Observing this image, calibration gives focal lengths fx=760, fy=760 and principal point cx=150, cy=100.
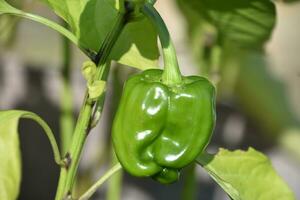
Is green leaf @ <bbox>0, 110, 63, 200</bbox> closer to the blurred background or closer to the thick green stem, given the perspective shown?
the thick green stem

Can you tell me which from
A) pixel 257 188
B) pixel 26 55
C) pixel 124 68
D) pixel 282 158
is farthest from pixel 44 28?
pixel 257 188

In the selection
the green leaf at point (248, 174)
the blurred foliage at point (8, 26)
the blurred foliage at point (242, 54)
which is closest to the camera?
the green leaf at point (248, 174)

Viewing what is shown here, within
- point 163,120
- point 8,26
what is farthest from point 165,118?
point 8,26

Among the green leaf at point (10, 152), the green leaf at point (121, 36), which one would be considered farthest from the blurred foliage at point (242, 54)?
the green leaf at point (10, 152)

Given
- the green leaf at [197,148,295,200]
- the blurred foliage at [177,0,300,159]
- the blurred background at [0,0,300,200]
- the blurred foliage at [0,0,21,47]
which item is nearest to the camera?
the green leaf at [197,148,295,200]

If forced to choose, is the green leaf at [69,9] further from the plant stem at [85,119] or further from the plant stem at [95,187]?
the plant stem at [95,187]

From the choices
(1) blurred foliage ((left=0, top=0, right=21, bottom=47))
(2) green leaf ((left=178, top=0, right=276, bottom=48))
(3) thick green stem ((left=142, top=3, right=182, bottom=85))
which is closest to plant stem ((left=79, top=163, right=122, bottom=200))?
(3) thick green stem ((left=142, top=3, right=182, bottom=85))

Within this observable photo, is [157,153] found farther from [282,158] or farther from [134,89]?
[282,158]
